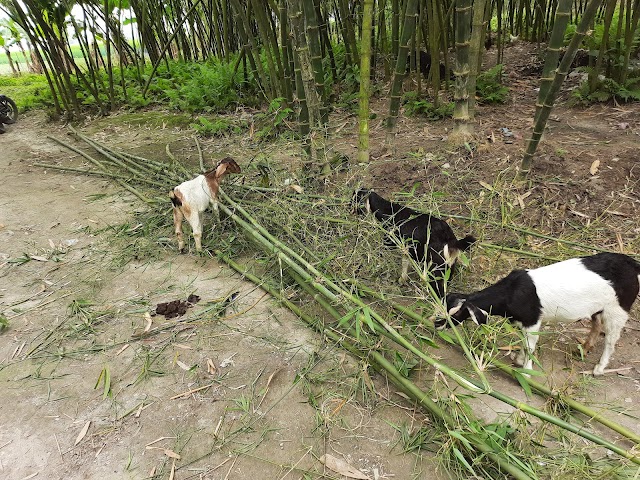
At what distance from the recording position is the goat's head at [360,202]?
126 inches

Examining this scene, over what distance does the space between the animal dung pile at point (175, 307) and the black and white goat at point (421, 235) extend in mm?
1375

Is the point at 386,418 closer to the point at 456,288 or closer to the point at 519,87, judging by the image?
the point at 456,288

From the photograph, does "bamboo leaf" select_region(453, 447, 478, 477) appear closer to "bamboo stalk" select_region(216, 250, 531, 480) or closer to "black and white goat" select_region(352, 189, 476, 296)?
"bamboo stalk" select_region(216, 250, 531, 480)

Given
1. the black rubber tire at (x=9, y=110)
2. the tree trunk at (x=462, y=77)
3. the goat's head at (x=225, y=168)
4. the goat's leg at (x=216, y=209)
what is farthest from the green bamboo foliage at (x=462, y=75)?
the black rubber tire at (x=9, y=110)

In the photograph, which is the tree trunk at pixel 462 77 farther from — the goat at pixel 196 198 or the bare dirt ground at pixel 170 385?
the bare dirt ground at pixel 170 385

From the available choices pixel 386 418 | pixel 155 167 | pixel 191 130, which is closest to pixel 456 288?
pixel 386 418

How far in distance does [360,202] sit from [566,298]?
1.56 m

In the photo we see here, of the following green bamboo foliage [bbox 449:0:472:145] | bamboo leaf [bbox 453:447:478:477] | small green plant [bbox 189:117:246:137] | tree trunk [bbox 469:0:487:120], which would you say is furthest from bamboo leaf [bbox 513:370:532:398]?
small green plant [bbox 189:117:246:137]

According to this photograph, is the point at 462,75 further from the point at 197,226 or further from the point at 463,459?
the point at 463,459

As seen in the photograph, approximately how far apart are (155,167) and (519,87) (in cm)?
513

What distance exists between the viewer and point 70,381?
Result: 2508 mm

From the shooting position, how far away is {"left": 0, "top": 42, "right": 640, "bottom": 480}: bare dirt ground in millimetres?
2080

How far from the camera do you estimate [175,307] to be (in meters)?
3.01

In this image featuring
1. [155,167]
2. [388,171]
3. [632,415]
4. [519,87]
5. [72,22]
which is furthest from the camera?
[72,22]
